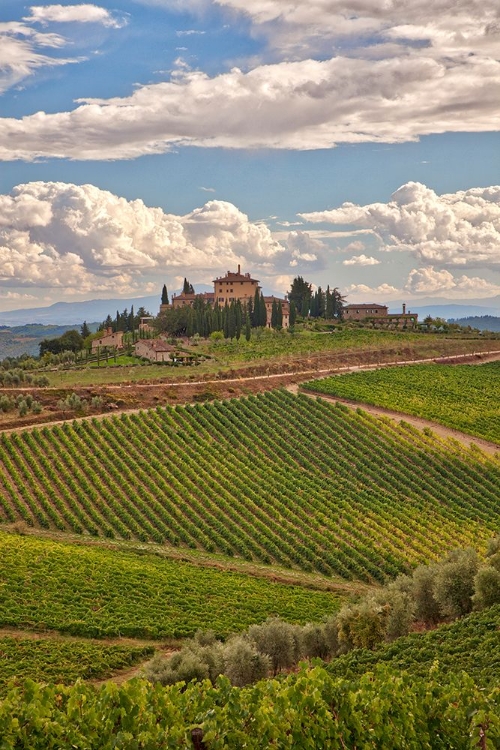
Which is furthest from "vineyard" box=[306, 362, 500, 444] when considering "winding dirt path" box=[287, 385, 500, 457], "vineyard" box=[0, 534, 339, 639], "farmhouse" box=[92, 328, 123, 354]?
"farmhouse" box=[92, 328, 123, 354]

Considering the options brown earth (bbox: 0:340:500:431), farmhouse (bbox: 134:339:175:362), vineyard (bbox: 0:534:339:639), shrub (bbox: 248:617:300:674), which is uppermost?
farmhouse (bbox: 134:339:175:362)

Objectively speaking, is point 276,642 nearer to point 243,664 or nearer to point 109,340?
point 243,664

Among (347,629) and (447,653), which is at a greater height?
(447,653)

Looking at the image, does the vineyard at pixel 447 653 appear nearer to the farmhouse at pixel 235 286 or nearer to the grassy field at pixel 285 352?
the grassy field at pixel 285 352

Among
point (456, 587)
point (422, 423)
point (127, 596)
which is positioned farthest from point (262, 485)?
point (456, 587)

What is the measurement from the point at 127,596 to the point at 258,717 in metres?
19.4

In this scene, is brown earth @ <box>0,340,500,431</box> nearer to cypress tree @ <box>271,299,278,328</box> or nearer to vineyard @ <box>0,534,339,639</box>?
vineyard @ <box>0,534,339,639</box>

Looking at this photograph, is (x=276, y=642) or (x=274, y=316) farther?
(x=274, y=316)

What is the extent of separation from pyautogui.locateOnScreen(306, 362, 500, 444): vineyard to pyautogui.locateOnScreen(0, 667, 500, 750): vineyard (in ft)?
177

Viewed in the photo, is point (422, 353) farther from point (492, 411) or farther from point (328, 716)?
point (328, 716)

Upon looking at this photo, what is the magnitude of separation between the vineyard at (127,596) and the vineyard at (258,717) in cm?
1406

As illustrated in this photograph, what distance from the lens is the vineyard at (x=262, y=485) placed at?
144 ft

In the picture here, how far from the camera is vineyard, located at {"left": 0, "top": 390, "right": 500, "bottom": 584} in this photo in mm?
43812

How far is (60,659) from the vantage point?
25.7 meters
